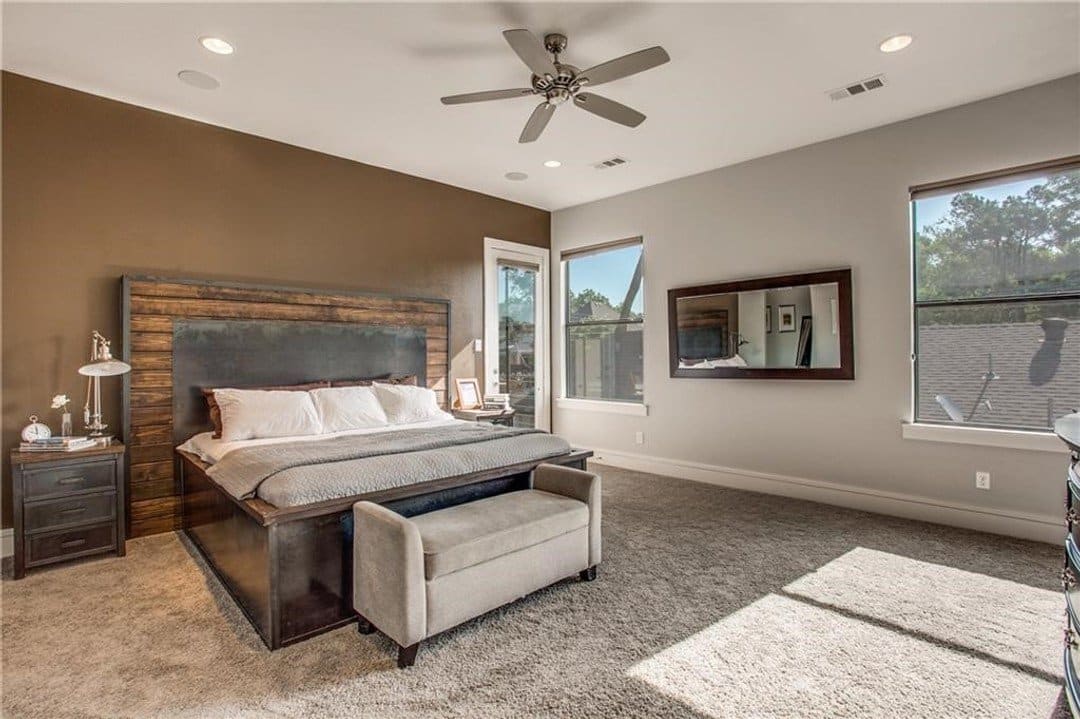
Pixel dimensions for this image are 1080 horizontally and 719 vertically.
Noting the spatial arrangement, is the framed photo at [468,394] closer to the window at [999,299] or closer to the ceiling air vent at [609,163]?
the ceiling air vent at [609,163]

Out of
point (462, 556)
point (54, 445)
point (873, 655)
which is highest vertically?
point (54, 445)

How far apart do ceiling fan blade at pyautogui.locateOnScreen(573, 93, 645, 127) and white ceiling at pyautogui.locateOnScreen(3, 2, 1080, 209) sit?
0.31 metres

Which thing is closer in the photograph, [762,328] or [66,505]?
[66,505]

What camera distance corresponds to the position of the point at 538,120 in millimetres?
3199

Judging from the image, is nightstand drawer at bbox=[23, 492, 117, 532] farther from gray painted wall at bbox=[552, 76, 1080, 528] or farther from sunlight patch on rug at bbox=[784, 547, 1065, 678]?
gray painted wall at bbox=[552, 76, 1080, 528]

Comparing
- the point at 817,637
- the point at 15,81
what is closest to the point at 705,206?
the point at 817,637

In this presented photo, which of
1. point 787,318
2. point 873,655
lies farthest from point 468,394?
point 873,655

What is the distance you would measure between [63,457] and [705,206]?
201 inches

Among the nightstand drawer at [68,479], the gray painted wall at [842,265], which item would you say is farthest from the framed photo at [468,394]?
the nightstand drawer at [68,479]

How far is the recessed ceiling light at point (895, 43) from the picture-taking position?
9.61ft

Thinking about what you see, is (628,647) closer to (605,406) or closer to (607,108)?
(607,108)

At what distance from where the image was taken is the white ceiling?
8.98 ft

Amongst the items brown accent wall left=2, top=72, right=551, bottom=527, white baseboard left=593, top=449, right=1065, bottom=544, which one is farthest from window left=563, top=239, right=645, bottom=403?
brown accent wall left=2, top=72, right=551, bottom=527

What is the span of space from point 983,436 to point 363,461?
3.93 m
